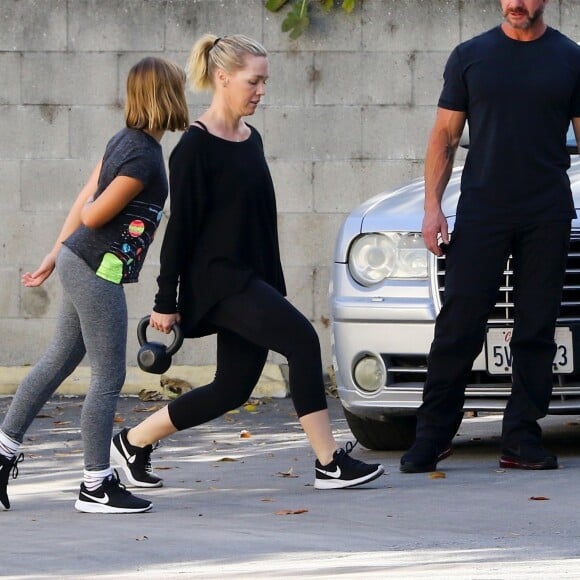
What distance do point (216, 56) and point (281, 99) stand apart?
13.6 feet

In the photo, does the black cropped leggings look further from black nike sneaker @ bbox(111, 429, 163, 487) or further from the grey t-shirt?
the grey t-shirt

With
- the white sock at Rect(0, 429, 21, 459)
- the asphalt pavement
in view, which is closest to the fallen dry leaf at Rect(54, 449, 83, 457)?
the asphalt pavement

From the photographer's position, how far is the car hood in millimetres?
6766

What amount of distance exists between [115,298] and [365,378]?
4.96 ft

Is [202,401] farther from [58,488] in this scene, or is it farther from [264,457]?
[264,457]

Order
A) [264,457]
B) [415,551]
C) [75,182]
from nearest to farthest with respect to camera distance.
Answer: [415,551] < [264,457] < [75,182]

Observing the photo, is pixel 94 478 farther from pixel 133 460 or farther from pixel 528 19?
pixel 528 19

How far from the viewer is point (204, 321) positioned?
5.96 m

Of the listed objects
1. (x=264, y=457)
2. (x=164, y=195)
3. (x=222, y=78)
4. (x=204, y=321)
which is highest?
(x=222, y=78)

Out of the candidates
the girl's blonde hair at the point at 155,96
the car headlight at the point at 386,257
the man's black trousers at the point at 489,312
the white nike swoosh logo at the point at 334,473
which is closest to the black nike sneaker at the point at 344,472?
the white nike swoosh logo at the point at 334,473

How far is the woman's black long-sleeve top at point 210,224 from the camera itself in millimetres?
5828

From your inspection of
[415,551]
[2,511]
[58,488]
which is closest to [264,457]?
[58,488]

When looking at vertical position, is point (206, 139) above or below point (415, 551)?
above

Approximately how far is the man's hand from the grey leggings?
1.26 meters
